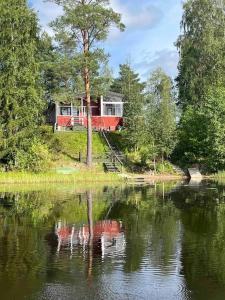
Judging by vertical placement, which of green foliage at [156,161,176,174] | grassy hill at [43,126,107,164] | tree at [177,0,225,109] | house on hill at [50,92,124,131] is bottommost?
green foliage at [156,161,176,174]

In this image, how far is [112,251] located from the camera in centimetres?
1452

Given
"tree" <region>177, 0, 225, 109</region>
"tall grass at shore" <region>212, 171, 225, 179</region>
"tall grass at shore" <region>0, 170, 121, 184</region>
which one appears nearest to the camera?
"tall grass at shore" <region>0, 170, 121, 184</region>

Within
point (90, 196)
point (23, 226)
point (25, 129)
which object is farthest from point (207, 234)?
point (25, 129)

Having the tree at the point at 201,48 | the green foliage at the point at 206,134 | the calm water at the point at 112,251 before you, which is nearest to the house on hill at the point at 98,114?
the tree at the point at 201,48

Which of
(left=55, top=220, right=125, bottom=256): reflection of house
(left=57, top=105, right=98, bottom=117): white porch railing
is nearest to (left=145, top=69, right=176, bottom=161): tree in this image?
(left=57, top=105, right=98, bottom=117): white porch railing

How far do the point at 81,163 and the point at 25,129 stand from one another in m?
8.23

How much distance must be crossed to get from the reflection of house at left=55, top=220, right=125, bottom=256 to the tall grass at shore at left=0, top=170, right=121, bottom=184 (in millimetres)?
23137

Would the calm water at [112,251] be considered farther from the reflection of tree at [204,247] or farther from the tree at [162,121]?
the tree at [162,121]

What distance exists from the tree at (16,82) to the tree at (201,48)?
79.1ft

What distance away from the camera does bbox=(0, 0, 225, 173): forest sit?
153 feet

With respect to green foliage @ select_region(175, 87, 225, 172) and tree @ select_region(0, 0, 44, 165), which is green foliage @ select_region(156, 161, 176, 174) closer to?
green foliage @ select_region(175, 87, 225, 172)

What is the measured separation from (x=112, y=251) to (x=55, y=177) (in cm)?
3082

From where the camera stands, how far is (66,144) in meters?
57.8

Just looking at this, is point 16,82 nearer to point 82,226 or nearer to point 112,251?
point 82,226
